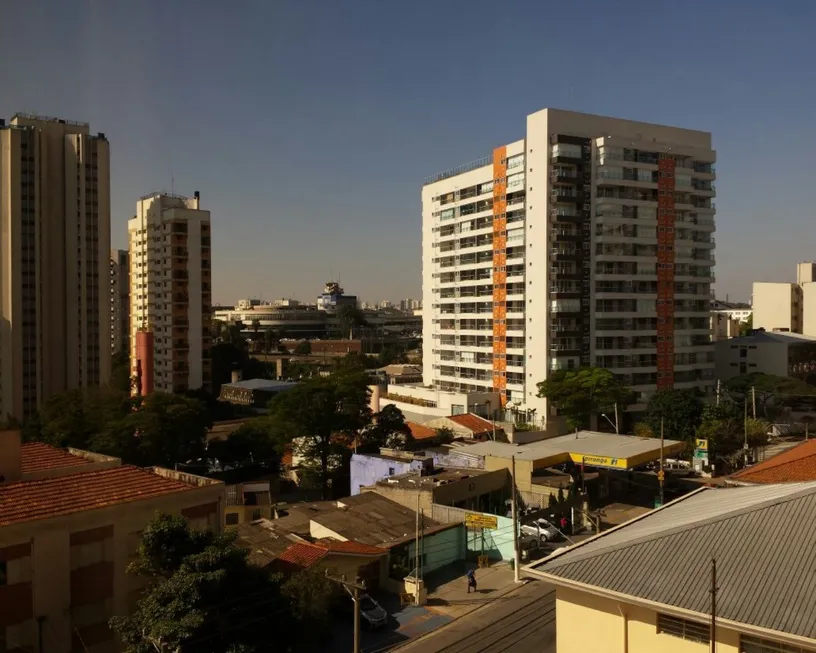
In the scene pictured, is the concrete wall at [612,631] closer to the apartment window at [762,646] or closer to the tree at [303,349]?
the apartment window at [762,646]

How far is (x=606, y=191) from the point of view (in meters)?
53.0

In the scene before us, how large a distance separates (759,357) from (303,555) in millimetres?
56314

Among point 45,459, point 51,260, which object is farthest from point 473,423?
point 51,260

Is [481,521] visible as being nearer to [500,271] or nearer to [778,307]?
[500,271]

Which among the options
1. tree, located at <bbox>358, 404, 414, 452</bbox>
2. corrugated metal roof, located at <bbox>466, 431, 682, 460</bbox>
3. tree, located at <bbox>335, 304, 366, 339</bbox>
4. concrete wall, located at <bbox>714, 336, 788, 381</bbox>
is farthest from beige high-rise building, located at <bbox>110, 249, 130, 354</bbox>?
corrugated metal roof, located at <bbox>466, 431, 682, 460</bbox>

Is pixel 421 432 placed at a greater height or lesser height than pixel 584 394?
lesser

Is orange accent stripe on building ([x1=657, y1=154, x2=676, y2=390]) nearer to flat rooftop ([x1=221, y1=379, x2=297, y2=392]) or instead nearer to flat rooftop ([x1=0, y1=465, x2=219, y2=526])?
flat rooftop ([x1=221, y1=379, x2=297, y2=392])

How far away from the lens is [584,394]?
151ft

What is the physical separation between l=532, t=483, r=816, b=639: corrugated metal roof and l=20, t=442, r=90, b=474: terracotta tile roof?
14.7m

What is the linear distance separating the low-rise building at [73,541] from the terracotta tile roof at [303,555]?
270cm

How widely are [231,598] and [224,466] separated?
24.7 m

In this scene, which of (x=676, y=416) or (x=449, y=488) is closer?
(x=449, y=488)

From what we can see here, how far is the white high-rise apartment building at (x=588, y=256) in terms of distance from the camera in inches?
2042

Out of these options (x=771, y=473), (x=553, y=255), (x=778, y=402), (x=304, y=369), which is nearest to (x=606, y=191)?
(x=553, y=255)
